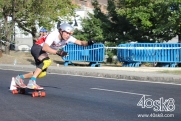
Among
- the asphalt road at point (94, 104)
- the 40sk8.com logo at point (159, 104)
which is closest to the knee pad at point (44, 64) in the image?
the asphalt road at point (94, 104)

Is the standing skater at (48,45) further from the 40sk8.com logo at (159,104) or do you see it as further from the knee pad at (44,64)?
the 40sk8.com logo at (159,104)

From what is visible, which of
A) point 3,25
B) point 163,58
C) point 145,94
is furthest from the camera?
point 3,25

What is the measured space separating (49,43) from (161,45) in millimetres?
15508

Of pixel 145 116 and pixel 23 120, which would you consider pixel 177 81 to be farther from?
pixel 23 120

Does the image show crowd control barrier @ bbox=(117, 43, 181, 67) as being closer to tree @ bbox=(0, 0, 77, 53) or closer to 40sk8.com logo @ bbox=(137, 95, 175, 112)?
tree @ bbox=(0, 0, 77, 53)

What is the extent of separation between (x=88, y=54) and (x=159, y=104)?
1784 centimetres

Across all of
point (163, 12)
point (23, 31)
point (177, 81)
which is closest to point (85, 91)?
point (177, 81)

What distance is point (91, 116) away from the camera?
363 inches

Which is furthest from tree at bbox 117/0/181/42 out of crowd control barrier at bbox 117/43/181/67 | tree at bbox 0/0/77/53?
tree at bbox 0/0/77/53

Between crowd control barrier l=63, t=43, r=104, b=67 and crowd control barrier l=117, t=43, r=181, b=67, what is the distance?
122 centimetres

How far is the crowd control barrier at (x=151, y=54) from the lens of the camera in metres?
25.8

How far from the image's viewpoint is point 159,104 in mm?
10727

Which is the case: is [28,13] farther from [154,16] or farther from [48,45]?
[48,45]

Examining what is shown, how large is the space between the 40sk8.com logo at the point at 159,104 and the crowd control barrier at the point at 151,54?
14.4 metres
